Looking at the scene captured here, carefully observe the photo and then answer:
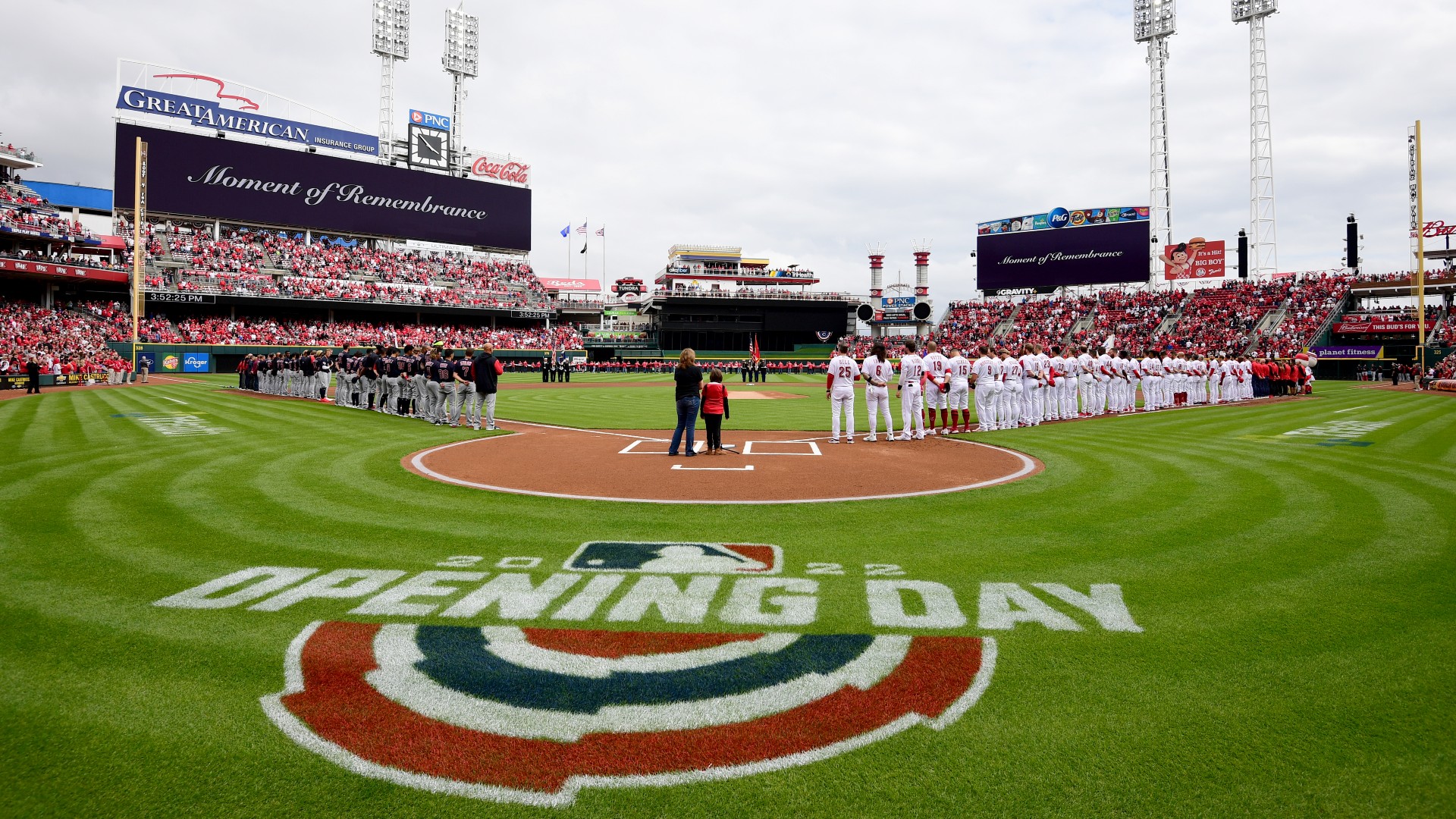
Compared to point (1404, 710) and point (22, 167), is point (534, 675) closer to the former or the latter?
point (1404, 710)

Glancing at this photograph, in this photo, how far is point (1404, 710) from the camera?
3.71 m

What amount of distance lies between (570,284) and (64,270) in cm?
5495

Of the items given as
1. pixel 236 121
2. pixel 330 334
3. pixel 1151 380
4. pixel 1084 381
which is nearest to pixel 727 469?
pixel 1084 381

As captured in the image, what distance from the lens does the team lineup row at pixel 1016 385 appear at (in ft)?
53.0

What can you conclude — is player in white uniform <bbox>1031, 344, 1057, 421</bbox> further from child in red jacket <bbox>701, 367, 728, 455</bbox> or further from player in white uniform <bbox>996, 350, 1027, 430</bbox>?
child in red jacket <bbox>701, 367, 728, 455</bbox>

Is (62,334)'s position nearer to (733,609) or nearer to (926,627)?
(733,609)

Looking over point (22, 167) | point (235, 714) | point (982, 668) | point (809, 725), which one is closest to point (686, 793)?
point (809, 725)

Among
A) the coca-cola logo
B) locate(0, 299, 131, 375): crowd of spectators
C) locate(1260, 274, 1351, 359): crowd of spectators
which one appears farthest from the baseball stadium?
the coca-cola logo

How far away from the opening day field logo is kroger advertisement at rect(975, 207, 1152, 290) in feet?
240

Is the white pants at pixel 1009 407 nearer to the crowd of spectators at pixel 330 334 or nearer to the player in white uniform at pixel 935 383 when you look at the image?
the player in white uniform at pixel 935 383

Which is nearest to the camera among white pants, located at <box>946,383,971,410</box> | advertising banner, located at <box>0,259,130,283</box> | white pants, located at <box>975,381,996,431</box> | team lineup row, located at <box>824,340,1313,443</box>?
team lineup row, located at <box>824,340,1313,443</box>

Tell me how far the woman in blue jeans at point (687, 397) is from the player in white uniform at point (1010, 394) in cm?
932

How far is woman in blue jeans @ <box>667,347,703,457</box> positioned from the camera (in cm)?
1341

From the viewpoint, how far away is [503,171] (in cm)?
8412
